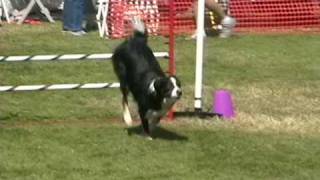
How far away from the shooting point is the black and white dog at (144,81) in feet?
23.6

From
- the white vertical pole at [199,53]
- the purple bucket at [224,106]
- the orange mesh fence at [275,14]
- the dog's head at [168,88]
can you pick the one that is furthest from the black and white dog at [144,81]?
the orange mesh fence at [275,14]

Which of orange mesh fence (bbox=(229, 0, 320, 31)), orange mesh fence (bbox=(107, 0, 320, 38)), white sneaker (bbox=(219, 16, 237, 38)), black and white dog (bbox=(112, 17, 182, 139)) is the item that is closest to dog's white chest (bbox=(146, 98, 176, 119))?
black and white dog (bbox=(112, 17, 182, 139))

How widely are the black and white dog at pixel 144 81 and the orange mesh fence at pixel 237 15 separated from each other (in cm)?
569

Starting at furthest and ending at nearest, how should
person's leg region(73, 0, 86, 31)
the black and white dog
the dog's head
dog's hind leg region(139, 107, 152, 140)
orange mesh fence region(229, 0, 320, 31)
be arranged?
orange mesh fence region(229, 0, 320, 31) → person's leg region(73, 0, 86, 31) → dog's hind leg region(139, 107, 152, 140) → the black and white dog → the dog's head

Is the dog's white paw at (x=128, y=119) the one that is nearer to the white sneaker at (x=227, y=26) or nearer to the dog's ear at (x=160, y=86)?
the dog's ear at (x=160, y=86)

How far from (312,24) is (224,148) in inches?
330

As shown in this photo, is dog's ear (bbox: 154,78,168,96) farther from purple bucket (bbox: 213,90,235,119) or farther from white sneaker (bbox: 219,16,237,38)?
white sneaker (bbox: 219,16,237,38)

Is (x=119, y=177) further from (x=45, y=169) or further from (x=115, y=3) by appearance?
(x=115, y=3)

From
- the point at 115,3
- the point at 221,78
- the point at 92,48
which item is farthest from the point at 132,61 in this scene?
the point at 115,3

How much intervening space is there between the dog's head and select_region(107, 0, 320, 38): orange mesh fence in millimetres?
6457

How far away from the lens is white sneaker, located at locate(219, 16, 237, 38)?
14047 mm

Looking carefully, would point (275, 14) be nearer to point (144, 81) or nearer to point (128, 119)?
point (128, 119)

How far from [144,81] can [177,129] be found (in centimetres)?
82

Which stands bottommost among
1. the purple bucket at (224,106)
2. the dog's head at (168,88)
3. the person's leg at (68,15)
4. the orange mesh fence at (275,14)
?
the orange mesh fence at (275,14)
